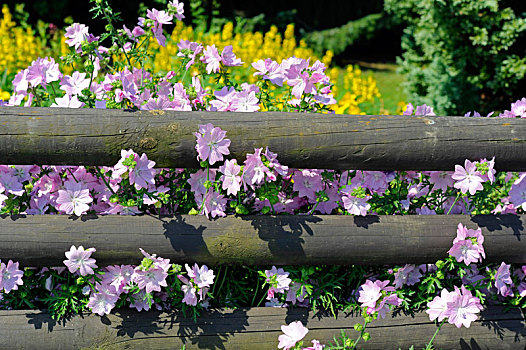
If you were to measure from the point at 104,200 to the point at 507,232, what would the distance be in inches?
60.1

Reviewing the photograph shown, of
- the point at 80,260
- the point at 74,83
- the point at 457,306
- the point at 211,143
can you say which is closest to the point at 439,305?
the point at 457,306

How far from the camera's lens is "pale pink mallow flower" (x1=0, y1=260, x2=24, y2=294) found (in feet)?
6.22

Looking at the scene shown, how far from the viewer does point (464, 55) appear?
17.3 ft

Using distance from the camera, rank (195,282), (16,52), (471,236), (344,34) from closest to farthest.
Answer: (195,282) < (471,236) < (16,52) < (344,34)

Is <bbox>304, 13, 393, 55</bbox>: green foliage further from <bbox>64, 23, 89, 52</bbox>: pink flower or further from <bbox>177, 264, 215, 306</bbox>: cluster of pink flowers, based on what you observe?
<bbox>177, 264, 215, 306</bbox>: cluster of pink flowers

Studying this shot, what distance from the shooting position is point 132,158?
179 cm

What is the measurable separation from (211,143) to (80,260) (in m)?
0.60

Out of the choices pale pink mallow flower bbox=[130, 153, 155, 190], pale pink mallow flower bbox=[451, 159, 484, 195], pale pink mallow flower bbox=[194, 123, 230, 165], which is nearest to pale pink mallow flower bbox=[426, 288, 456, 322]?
pale pink mallow flower bbox=[451, 159, 484, 195]

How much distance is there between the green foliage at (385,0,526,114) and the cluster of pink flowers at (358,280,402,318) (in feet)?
11.8

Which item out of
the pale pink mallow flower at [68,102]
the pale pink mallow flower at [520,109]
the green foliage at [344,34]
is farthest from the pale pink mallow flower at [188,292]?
the green foliage at [344,34]

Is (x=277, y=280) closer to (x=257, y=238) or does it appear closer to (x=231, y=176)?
(x=257, y=238)

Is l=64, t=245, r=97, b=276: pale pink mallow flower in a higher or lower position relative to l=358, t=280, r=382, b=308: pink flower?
higher

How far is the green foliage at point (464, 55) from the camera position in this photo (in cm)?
500

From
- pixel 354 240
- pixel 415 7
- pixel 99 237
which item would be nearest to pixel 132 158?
pixel 99 237
